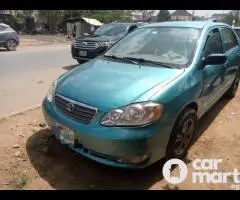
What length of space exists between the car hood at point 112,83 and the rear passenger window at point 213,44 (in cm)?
90

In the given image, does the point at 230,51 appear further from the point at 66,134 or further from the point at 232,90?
the point at 66,134

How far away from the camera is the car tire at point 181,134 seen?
3428 mm

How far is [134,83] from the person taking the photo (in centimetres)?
339

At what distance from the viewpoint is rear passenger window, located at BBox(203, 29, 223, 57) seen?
431 centimetres

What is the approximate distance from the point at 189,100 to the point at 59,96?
1579 mm

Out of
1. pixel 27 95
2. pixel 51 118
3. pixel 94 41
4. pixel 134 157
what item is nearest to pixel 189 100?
pixel 134 157

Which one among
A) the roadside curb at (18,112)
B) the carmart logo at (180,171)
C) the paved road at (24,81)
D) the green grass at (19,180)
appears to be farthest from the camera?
the paved road at (24,81)

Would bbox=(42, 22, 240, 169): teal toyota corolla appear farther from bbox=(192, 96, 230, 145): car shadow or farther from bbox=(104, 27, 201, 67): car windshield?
bbox=(192, 96, 230, 145): car shadow

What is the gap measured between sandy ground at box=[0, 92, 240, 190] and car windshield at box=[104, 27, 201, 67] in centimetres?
138

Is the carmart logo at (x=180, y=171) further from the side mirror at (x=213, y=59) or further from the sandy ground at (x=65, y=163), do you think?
the side mirror at (x=213, y=59)

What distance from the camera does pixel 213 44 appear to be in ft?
15.3

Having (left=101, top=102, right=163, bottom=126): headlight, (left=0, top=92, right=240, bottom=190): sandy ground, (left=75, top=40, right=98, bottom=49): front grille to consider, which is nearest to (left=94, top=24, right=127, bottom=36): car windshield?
(left=75, top=40, right=98, bottom=49): front grille

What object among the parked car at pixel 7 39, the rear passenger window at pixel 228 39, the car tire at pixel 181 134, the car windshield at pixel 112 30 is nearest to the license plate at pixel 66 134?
the car tire at pixel 181 134
